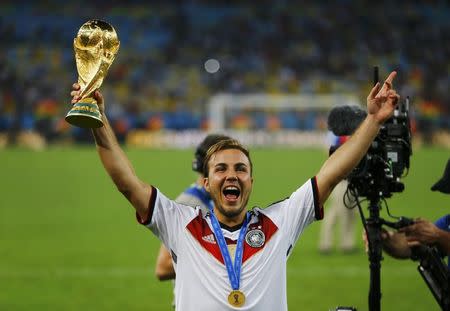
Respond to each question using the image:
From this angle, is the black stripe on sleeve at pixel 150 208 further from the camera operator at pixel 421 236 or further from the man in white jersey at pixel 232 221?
the camera operator at pixel 421 236

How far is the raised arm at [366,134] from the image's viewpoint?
420 cm

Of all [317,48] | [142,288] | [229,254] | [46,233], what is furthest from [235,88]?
[229,254]

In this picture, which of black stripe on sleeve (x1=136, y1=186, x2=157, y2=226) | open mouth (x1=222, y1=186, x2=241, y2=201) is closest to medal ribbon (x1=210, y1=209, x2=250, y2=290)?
open mouth (x1=222, y1=186, x2=241, y2=201)

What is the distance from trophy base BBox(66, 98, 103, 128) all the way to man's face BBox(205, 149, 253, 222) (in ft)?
2.23

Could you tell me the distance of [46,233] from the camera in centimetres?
1473

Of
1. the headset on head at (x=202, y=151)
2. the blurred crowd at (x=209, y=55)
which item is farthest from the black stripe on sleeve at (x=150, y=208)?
the blurred crowd at (x=209, y=55)

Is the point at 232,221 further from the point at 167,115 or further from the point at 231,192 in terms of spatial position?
the point at 167,115

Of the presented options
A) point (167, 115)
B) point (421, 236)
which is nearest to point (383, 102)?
point (421, 236)

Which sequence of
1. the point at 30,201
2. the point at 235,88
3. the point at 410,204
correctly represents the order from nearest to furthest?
the point at 410,204
the point at 30,201
the point at 235,88

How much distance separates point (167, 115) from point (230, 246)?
108ft

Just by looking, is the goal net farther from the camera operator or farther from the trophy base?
the trophy base

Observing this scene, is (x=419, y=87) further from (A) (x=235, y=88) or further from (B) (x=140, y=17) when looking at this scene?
(B) (x=140, y=17)

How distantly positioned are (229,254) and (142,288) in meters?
6.56

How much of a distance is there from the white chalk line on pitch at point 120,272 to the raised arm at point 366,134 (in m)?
7.05
